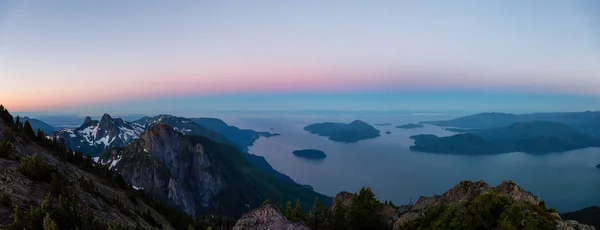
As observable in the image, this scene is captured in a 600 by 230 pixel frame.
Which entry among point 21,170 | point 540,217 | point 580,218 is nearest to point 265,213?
point 21,170

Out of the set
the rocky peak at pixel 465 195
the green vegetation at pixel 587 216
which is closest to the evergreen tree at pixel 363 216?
the rocky peak at pixel 465 195

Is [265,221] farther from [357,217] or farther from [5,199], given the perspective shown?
[357,217]

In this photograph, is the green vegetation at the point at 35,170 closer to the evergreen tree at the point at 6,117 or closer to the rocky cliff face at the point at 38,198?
the rocky cliff face at the point at 38,198

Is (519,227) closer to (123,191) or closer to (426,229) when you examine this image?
(426,229)

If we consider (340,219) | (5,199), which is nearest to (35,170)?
(5,199)

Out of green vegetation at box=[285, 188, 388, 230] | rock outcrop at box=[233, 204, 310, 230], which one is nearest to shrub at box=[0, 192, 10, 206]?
rock outcrop at box=[233, 204, 310, 230]

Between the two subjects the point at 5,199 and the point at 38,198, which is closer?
the point at 5,199
